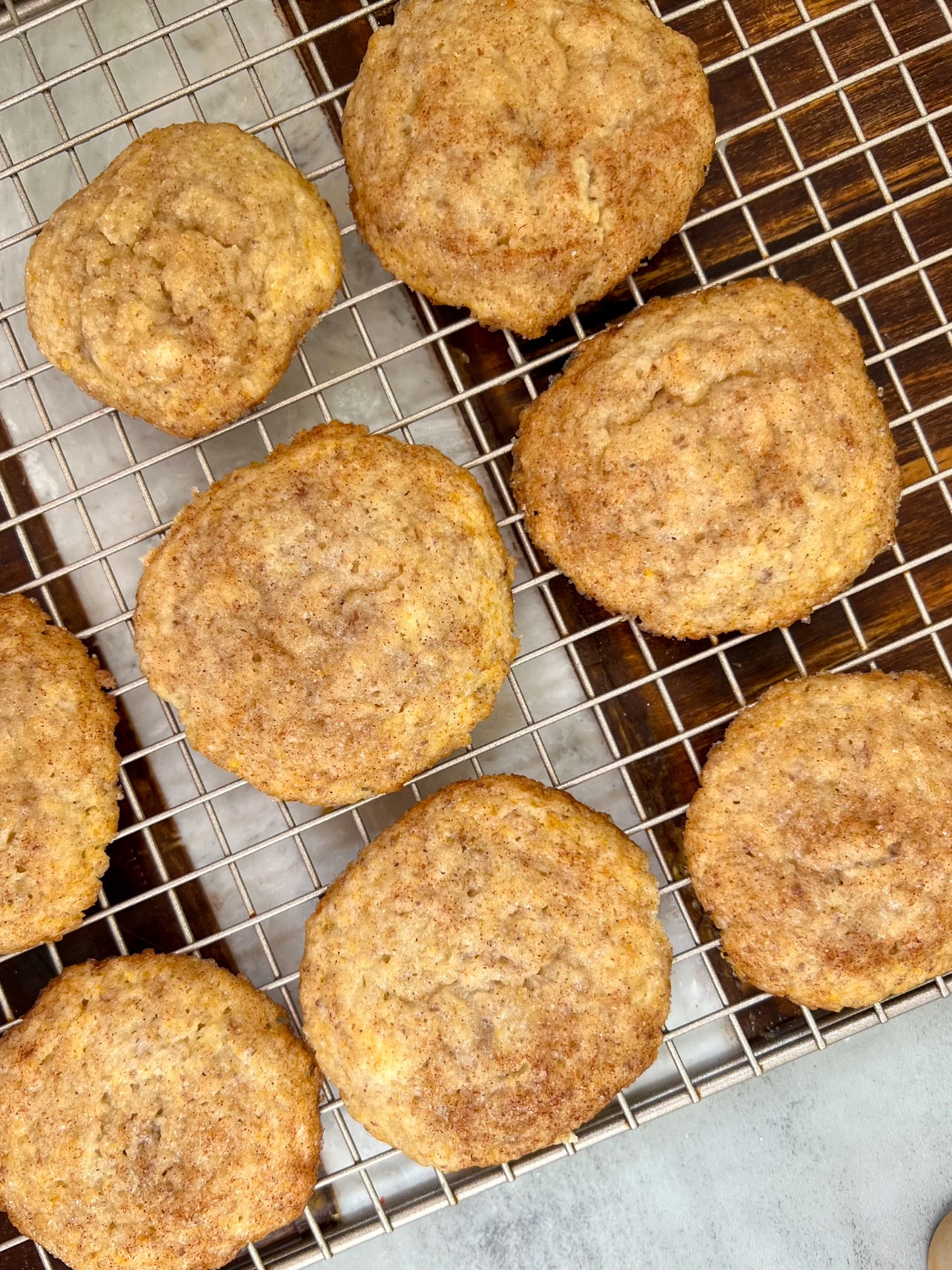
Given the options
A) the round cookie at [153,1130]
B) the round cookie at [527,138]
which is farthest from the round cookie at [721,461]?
the round cookie at [153,1130]

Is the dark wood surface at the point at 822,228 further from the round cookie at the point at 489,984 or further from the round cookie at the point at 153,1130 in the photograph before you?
the round cookie at the point at 153,1130

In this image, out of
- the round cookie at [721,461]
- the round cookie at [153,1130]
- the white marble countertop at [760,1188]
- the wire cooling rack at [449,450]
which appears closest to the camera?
the round cookie at [721,461]

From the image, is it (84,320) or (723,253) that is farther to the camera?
(723,253)

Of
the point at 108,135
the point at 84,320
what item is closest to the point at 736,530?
the point at 84,320

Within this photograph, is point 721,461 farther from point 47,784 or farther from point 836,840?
point 47,784

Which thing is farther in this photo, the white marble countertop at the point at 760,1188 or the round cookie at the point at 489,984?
the white marble countertop at the point at 760,1188

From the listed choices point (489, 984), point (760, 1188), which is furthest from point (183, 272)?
point (760, 1188)

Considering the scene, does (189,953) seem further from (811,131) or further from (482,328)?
(811,131)
